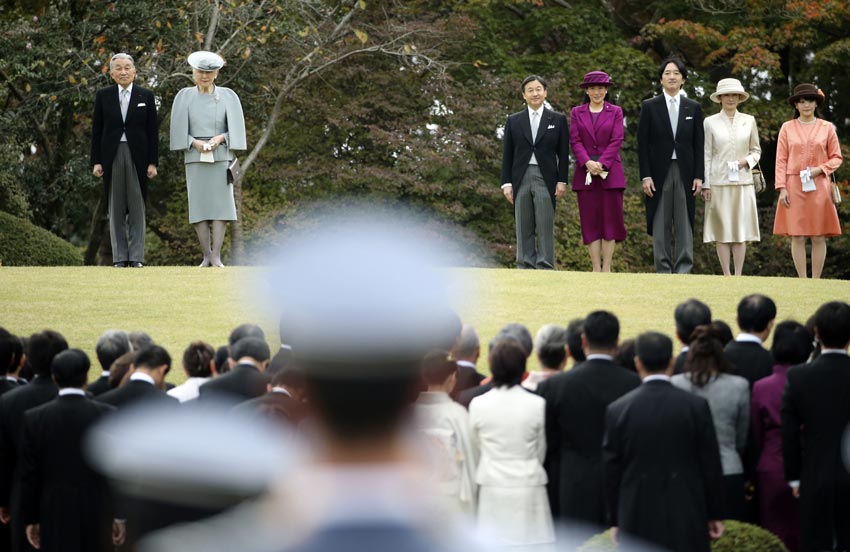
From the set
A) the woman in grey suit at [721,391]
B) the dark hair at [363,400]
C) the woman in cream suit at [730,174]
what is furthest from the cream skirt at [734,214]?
the dark hair at [363,400]

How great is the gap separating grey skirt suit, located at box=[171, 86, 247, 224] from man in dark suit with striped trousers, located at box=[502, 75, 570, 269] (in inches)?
114

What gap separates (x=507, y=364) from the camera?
19.5 ft

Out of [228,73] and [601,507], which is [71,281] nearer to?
[601,507]

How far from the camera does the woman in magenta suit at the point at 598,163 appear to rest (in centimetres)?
1378

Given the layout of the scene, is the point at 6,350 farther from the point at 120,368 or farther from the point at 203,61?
the point at 203,61

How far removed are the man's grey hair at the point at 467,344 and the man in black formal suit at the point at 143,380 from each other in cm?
149

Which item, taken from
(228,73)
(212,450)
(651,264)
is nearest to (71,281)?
(212,450)

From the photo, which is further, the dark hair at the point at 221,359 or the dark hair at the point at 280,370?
the dark hair at the point at 221,359

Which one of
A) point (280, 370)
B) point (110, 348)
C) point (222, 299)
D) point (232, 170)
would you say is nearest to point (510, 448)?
point (280, 370)

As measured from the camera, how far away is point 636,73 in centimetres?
2569

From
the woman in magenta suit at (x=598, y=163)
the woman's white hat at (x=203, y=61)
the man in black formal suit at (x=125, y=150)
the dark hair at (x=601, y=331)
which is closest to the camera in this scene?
the dark hair at (x=601, y=331)

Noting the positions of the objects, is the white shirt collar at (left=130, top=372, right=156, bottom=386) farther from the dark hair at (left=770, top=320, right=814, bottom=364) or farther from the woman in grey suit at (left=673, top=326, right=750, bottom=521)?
the dark hair at (left=770, top=320, right=814, bottom=364)

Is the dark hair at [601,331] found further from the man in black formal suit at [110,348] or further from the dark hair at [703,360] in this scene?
the man in black formal suit at [110,348]

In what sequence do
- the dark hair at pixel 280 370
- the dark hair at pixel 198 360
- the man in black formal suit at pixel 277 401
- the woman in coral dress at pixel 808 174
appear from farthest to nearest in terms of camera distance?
the woman in coral dress at pixel 808 174 < the dark hair at pixel 198 360 < the dark hair at pixel 280 370 < the man in black formal suit at pixel 277 401
